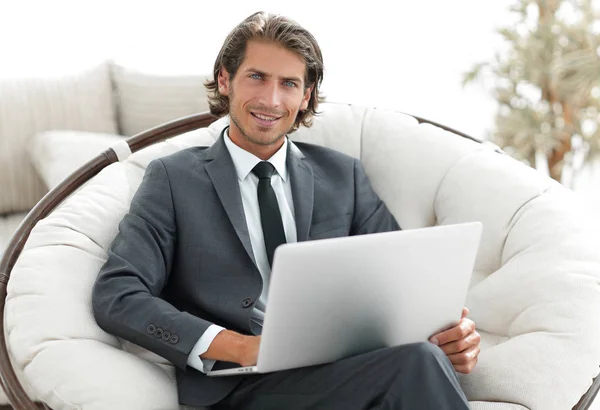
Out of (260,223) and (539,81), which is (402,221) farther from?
(539,81)

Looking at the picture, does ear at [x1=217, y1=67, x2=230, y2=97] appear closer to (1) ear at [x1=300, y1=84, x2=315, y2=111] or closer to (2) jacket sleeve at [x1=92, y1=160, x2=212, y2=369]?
(1) ear at [x1=300, y1=84, x2=315, y2=111]

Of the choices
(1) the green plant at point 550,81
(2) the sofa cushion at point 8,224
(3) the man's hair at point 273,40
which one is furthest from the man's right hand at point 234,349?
(1) the green plant at point 550,81

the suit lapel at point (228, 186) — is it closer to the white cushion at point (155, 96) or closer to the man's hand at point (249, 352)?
the man's hand at point (249, 352)

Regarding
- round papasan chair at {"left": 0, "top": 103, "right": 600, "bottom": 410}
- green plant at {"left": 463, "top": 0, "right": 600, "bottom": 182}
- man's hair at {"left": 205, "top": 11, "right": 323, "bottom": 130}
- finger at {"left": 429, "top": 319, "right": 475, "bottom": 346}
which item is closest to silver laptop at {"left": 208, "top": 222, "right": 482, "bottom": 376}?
finger at {"left": 429, "top": 319, "right": 475, "bottom": 346}

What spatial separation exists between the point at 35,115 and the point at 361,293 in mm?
1943

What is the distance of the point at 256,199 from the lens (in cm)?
192

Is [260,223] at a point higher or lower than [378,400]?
higher

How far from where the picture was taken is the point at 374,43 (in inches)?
159

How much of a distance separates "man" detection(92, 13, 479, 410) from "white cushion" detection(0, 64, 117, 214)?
3.29 feet

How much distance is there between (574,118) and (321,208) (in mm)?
2158

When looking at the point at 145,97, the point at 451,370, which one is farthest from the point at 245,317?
the point at 145,97

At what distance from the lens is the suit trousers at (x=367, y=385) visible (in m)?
1.45

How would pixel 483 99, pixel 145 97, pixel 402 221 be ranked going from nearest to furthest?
1. pixel 402 221
2. pixel 145 97
3. pixel 483 99

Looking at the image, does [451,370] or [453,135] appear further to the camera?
[453,135]
